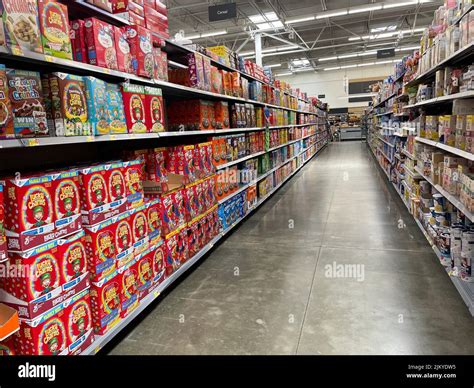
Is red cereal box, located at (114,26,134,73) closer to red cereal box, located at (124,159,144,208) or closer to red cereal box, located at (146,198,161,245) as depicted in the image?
red cereal box, located at (124,159,144,208)

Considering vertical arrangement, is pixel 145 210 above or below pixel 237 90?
below

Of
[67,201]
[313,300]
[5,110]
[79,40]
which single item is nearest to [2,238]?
[67,201]

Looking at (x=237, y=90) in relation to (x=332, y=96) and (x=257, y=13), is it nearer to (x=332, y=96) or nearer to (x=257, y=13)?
(x=257, y=13)

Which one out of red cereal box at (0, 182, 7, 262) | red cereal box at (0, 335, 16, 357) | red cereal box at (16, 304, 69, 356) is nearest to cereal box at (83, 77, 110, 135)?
red cereal box at (0, 182, 7, 262)

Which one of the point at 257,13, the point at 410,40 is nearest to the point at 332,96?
the point at 410,40

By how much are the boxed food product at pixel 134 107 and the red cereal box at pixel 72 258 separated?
855 millimetres

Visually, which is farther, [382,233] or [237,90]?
[237,90]

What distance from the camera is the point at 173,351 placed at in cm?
221

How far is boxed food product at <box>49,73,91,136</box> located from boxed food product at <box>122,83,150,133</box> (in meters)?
0.41

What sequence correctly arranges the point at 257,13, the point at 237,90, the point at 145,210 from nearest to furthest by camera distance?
the point at 145,210
the point at 237,90
the point at 257,13

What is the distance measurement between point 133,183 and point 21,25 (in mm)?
1124

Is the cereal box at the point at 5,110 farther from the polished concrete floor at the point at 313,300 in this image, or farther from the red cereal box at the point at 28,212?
the polished concrete floor at the point at 313,300
